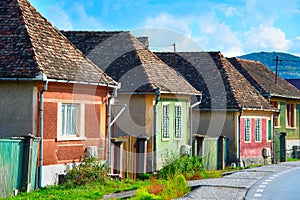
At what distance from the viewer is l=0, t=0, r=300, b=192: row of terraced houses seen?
20.5 m

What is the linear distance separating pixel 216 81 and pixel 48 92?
20.3m

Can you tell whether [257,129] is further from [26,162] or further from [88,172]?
[26,162]

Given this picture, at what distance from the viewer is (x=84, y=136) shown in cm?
2311

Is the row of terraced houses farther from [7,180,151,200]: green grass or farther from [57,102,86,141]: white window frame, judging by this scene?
[7,180,151,200]: green grass

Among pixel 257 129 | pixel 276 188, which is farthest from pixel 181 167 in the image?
pixel 257 129

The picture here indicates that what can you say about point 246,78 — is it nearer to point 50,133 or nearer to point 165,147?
point 165,147

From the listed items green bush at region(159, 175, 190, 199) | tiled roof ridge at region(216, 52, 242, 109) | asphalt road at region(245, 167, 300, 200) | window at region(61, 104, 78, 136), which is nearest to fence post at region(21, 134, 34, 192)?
window at region(61, 104, 78, 136)

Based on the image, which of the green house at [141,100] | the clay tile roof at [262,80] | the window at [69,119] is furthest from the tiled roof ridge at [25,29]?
the clay tile roof at [262,80]

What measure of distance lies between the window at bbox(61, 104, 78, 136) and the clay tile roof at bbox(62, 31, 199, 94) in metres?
6.14

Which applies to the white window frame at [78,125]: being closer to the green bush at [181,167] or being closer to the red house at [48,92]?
the red house at [48,92]

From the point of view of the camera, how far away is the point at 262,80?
47812 millimetres

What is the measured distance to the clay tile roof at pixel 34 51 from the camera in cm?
2041

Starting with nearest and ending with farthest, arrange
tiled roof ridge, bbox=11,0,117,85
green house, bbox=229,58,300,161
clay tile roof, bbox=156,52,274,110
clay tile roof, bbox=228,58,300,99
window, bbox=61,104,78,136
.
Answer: tiled roof ridge, bbox=11,0,117,85 → window, bbox=61,104,78,136 → clay tile roof, bbox=156,52,274,110 → green house, bbox=229,58,300,161 → clay tile roof, bbox=228,58,300,99

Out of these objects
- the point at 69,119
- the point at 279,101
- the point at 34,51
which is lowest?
the point at 69,119
